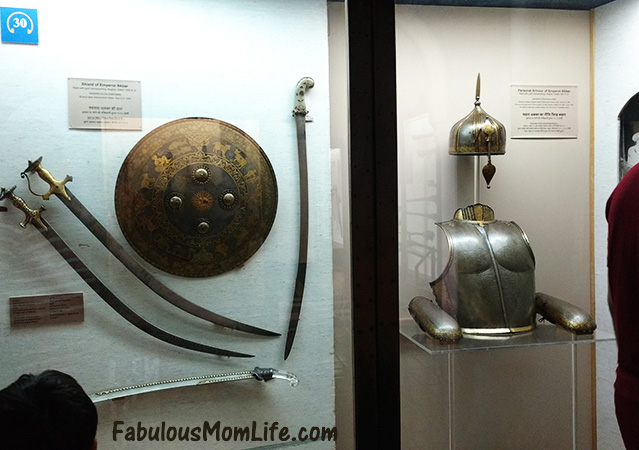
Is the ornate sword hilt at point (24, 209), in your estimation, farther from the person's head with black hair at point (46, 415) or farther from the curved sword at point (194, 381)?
the person's head with black hair at point (46, 415)

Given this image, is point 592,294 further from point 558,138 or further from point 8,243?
point 8,243

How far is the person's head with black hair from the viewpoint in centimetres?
104

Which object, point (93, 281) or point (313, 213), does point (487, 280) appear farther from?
point (93, 281)

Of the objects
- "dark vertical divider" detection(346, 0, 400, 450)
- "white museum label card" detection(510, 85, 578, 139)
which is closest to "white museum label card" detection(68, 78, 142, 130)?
"dark vertical divider" detection(346, 0, 400, 450)

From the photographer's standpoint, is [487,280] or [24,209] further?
[487,280]

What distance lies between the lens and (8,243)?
6.50 feet

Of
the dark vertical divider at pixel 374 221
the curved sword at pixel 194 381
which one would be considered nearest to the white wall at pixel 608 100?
the dark vertical divider at pixel 374 221

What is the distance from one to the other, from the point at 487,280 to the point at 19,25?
5.71 feet

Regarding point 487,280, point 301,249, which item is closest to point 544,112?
point 487,280

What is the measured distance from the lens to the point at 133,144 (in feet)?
6.81

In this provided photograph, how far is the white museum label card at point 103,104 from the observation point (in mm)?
1989

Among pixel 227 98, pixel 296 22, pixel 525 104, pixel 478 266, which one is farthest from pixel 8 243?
pixel 525 104

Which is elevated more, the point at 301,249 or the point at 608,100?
the point at 608,100

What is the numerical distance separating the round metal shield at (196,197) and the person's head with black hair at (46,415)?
40.9 inches
